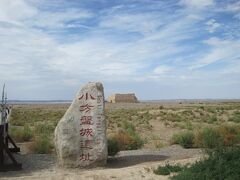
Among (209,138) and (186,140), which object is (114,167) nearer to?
(209,138)

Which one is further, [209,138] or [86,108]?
[209,138]

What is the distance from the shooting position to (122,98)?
127 meters

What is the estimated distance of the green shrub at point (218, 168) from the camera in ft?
32.1

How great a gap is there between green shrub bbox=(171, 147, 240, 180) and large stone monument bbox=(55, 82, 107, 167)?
398 cm

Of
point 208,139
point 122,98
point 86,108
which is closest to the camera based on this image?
point 86,108

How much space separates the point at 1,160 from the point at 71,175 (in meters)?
2.92

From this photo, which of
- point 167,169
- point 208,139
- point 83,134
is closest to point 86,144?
point 83,134

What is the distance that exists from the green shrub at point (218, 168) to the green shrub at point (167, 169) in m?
0.95

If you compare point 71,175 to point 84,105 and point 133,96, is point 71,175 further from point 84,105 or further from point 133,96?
point 133,96

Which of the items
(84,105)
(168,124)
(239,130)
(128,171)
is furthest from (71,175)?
(168,124)

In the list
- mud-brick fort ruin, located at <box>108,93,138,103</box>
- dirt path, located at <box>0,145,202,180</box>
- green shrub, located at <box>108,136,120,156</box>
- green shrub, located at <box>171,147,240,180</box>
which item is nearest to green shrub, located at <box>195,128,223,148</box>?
dirt path, located at <box>0,145,202,180</box>

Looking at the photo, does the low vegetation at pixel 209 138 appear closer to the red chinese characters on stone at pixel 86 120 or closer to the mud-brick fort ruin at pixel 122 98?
the red chinese characters on stone at pixel 86 120

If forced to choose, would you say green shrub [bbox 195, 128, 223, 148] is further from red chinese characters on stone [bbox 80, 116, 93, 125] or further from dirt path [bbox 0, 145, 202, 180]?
red chinese characters on stone [bbox 80, 116, 93, 125]

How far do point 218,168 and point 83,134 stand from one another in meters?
5.22
